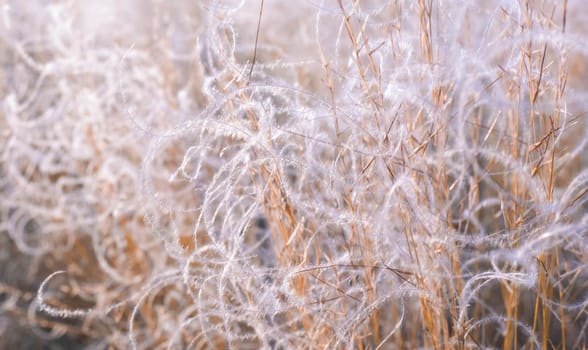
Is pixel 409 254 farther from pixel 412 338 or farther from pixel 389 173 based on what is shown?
pixel 412 338

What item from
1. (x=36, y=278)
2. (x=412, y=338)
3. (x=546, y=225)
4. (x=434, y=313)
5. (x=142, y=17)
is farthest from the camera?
(x=142, y=17)

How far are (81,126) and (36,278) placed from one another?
643 millimetres

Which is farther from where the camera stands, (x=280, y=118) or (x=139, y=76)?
(x=280, y=118)

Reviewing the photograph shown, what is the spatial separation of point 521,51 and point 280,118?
4.59 feet

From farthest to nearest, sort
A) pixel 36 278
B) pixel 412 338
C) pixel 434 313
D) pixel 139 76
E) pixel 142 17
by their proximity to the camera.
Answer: pixel 142 17 → pixel 36 278 → pixel 139 76 → pixel 412 338 → pixel 434 313

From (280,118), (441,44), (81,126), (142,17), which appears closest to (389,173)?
(441,44)

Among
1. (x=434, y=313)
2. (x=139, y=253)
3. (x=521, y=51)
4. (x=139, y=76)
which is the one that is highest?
(x=521, y=51)

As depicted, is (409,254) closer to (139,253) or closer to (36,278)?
(139,253)

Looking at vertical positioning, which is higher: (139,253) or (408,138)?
(408,138)

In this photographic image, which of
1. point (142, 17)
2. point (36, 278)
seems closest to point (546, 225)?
point (36, 278)

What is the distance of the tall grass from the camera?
2.71 ft

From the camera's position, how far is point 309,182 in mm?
1098

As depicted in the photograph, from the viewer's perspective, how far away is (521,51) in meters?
0.81

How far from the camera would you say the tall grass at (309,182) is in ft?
2.71
